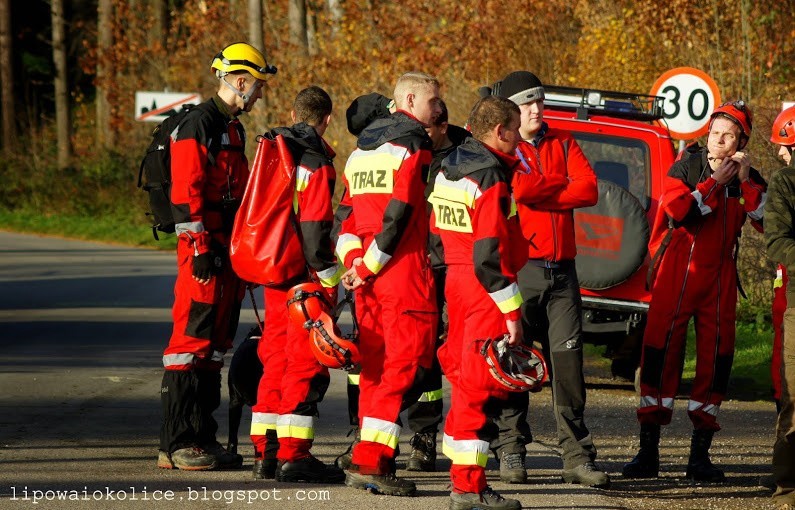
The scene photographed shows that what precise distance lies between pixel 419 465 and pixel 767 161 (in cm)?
772

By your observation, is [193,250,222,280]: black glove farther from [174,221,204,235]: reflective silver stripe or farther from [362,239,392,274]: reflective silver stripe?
[362,239,392,274]: reflective silver stripe

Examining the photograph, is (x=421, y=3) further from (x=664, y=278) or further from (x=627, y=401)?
(x=664, y=278)

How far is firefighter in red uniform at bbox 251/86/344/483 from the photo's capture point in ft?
25.2

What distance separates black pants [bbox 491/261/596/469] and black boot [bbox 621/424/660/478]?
1.29 feet

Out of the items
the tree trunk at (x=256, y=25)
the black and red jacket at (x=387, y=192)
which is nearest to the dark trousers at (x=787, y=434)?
the black and red jacket at (x=387, y=192)

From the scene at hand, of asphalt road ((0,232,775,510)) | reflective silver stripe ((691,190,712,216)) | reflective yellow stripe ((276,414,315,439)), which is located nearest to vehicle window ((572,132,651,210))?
asphalt road ((0,232,775,510))

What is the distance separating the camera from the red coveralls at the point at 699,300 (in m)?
8.41

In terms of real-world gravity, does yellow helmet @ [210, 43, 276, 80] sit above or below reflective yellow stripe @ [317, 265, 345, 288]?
above

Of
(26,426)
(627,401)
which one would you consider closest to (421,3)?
(627,401)

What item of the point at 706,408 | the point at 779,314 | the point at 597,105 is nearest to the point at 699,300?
the point at 779,314

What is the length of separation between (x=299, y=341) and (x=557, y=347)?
4.89ft

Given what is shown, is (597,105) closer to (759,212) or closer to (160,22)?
(759,212)

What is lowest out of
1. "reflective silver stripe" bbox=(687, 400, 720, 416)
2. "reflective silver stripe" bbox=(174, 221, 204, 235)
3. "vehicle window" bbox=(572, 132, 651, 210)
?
"reflective silver stripe" bbox=(687, 400, 720, 416)

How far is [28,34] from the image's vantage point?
169 ft
